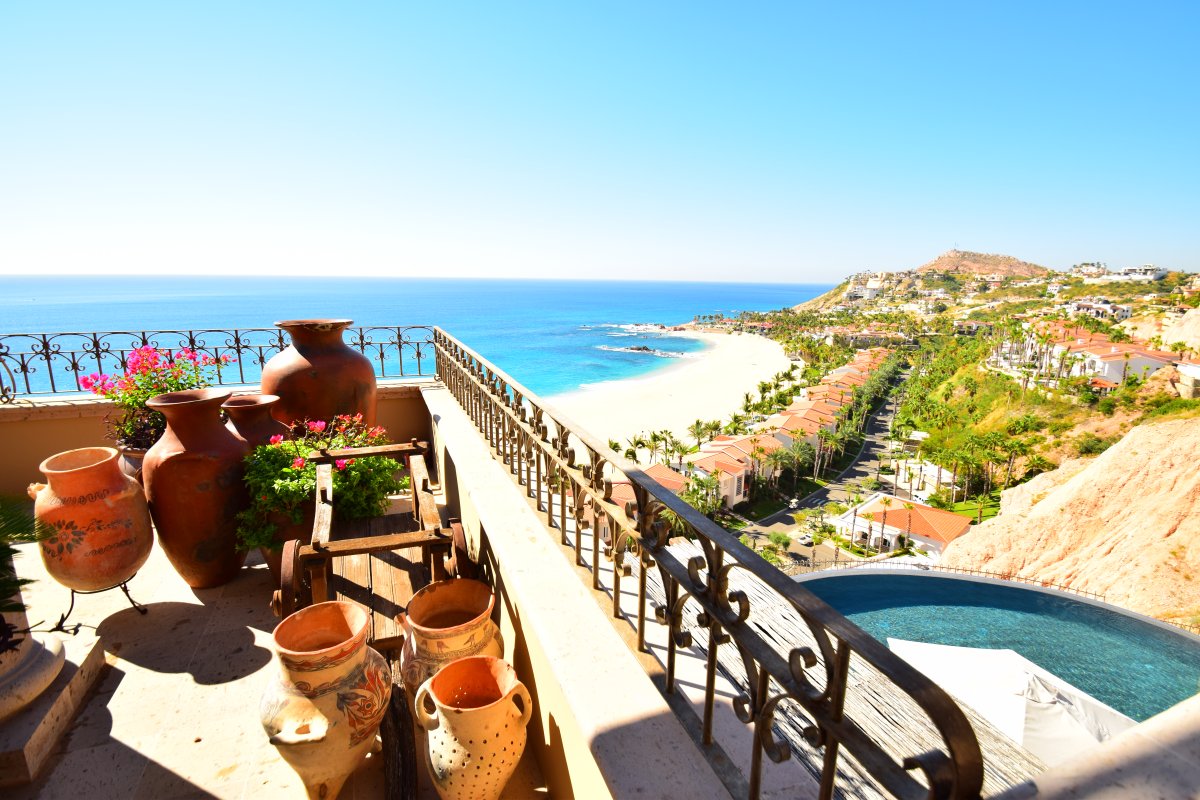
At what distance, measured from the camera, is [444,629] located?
2479 millimetres

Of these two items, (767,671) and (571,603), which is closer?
(767,671)

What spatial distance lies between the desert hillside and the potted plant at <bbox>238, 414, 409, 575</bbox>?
28479 millimetres

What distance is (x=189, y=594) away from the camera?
3980 millimetres

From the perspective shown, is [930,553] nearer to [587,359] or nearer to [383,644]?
[383,644]

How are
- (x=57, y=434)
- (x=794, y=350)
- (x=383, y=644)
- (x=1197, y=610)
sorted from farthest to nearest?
(x=794, y=350)
(x=1197, y=610)
(x=57, y=434)
(x=383, y=644)

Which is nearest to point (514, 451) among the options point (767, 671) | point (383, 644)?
point (383, 644)

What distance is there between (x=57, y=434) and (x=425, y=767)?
5.99 m

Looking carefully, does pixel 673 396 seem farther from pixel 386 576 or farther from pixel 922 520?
pixel 386 576

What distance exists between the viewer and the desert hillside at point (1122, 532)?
2244cm

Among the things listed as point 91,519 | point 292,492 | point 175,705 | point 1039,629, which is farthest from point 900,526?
point 91,519

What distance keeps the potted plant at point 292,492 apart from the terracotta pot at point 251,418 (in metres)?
0.15

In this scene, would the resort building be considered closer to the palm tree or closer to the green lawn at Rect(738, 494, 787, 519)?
the green lawn at Rect(738, 494, 787, 519)

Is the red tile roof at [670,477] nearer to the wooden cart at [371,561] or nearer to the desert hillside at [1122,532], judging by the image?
the desert hillside at [1122,532]

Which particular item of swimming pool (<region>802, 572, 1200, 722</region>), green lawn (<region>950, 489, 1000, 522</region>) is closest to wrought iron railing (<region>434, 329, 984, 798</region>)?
swimming pool (<region>802, 572, 1200, 722</region>)
